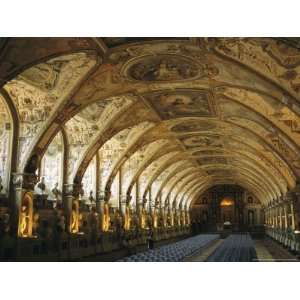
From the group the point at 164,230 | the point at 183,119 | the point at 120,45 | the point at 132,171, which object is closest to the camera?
the point at 120,45

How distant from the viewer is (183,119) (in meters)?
20.8

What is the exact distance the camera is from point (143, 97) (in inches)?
667

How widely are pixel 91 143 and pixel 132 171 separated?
27.6 ft

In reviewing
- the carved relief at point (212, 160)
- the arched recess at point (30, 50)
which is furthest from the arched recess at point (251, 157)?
the arched recess at point (30, 50)

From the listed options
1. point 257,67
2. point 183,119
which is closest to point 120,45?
point 257,67

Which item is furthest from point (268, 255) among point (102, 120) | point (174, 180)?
point (174, 180)

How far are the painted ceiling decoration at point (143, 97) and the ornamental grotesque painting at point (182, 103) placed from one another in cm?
5

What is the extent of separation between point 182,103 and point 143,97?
7.08 ft

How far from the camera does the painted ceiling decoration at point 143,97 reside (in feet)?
38.1

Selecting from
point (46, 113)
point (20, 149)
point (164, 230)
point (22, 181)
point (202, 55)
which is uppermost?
point (202, 55)

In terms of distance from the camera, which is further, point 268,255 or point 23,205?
point 268,255

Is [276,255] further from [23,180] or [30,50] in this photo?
[30,50]

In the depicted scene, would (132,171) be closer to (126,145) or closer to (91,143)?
(126,145)

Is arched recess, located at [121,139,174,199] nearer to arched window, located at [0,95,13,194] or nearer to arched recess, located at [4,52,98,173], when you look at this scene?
arched recess, located at [4,52,98,173]
